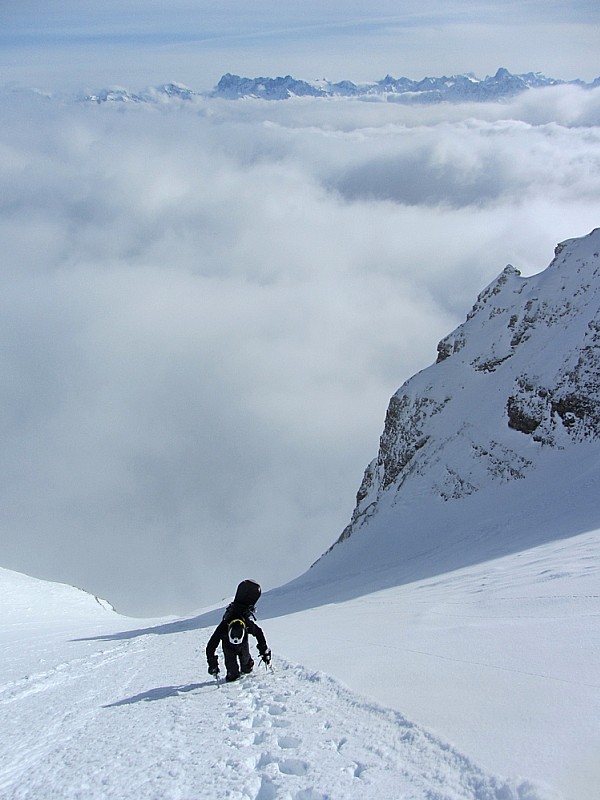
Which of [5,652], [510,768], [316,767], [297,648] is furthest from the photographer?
[5,652]

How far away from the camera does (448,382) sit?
2371 inches

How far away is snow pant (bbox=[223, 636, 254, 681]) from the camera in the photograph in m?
10.1

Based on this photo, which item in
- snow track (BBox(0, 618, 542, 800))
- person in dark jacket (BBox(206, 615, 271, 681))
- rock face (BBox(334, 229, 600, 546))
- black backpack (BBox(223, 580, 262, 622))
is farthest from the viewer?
rock face (BBox(334, 229, 600, 546))

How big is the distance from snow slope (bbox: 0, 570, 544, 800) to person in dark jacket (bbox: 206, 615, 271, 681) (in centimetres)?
26

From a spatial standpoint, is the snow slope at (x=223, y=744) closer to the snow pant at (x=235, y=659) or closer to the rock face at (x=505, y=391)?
the snow pant at (x=235, y=659)

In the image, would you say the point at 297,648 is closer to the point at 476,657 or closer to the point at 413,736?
the point at 476,657

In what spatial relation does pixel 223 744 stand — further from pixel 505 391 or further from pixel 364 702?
pixel 505 391

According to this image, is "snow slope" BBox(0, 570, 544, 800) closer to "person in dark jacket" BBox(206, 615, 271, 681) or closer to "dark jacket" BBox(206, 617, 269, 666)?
"person in dark jacket" BBox(206, 615, 271, 681)

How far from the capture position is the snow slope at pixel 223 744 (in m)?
5.58

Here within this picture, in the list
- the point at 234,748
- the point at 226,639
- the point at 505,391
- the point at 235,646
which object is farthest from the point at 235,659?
the point at 505,391

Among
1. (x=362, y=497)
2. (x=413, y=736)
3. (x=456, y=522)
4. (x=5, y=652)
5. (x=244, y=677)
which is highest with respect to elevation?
(x=362, y=497)

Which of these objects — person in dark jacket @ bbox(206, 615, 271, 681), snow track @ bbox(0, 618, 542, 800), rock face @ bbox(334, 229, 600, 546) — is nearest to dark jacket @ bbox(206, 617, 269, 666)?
person in dark jacket @ bbox(206, 615, 271, 681)


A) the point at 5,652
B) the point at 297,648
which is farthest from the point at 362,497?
the point at 297,648

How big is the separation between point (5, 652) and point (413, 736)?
57.4 ft
